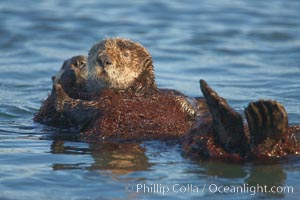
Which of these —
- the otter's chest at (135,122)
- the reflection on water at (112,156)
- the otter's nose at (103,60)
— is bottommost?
the reflection on water at (112,156)

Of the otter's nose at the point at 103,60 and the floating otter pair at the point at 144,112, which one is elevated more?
the otter's nose at the point at 103,60

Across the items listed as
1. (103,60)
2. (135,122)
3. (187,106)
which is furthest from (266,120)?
(103,60)

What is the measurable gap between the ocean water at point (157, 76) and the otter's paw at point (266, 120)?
346 mm

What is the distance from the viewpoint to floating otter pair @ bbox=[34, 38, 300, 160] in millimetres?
6273

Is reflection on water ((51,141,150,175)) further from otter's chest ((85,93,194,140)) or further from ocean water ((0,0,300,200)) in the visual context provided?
otter's chest ((85,93,194,140))

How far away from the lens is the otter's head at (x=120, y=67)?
7.89m

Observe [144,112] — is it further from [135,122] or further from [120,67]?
[120,67]

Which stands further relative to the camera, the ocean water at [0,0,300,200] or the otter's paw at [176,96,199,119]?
the otter's paw at [176,96,199,119]

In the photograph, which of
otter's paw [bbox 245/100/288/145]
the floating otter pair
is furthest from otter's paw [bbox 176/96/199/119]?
otter's paw [bbox 245/100/288/145]

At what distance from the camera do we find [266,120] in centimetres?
614

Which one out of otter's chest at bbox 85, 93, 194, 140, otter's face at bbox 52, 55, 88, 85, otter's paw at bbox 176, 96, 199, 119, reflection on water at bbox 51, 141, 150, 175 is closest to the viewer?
reflection on water at bbox 51, 141, 150, 175

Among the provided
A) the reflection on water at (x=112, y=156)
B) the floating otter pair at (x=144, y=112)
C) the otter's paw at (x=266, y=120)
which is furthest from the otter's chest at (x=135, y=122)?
the otter's paw at (x=266, y=120)

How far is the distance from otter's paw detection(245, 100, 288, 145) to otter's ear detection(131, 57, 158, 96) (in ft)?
6.58

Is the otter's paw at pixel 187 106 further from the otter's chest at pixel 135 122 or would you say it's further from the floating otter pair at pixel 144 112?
the otter's chest at pixel 135 122
